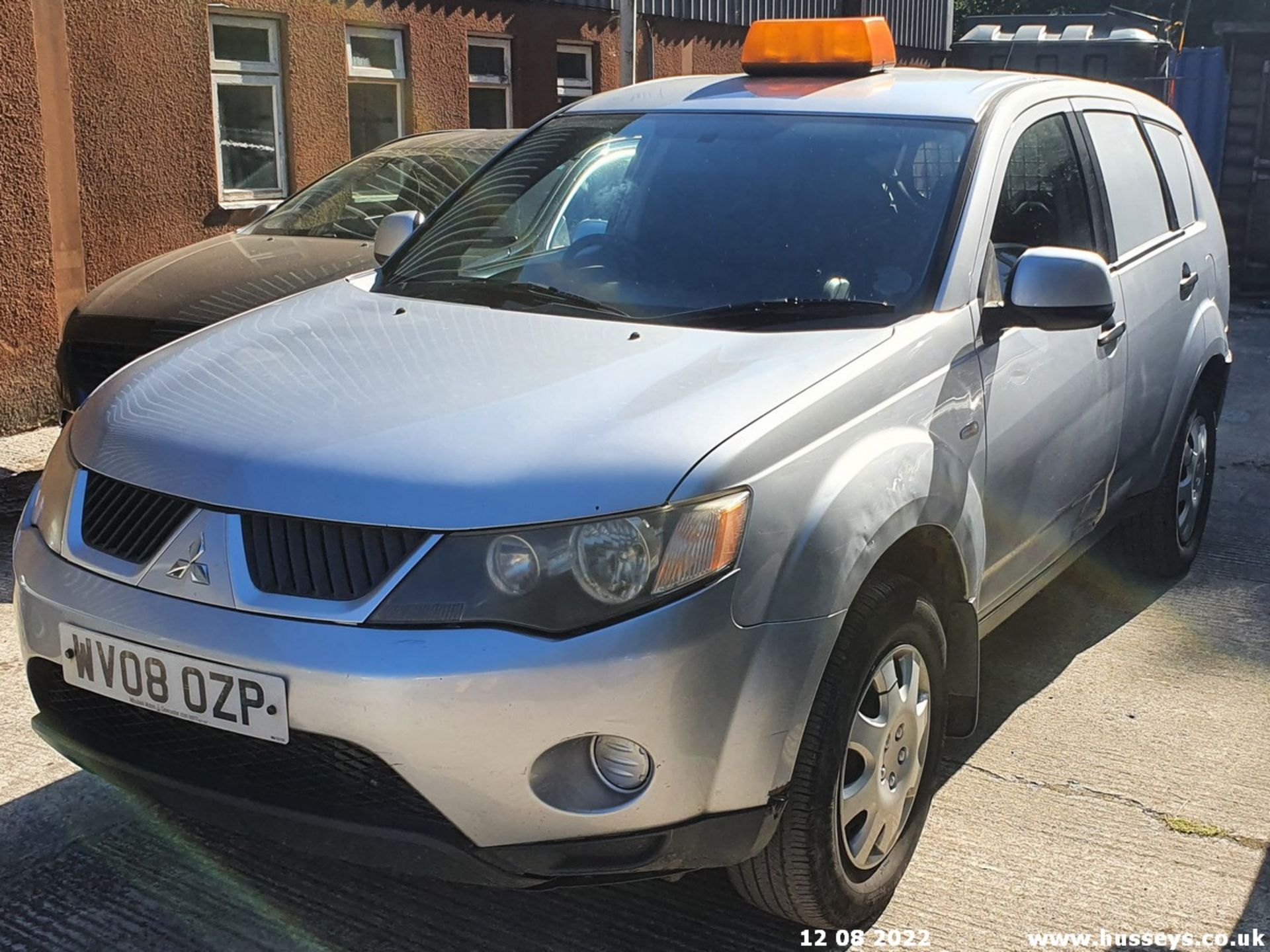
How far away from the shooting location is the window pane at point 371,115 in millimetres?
10617

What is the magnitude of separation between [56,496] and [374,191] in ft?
14.8

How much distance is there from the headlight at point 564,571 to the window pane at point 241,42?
7.91 metres

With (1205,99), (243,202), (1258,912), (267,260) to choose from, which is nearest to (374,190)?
(267,260)

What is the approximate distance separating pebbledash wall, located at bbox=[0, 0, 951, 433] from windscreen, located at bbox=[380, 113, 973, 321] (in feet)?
15.1

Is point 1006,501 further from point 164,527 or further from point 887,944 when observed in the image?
point 164,527

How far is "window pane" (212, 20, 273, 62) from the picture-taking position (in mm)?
9312

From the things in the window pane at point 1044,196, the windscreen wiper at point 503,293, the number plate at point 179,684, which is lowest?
the number plate at point 179,684

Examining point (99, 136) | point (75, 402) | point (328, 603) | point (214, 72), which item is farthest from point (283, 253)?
point (328, 603)

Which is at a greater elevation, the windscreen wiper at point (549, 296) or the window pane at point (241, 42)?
the window pane at point (241, 42)

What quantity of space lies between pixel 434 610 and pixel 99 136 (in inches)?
279

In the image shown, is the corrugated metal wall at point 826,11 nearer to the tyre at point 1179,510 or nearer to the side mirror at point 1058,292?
the tyre at point 1179,510

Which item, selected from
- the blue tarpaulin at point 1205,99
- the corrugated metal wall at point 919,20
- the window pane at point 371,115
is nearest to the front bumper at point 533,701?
the window pane at point 371,115

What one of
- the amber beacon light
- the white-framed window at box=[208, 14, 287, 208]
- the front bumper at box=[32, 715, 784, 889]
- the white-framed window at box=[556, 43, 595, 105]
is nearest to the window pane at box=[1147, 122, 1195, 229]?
the amber beacon light

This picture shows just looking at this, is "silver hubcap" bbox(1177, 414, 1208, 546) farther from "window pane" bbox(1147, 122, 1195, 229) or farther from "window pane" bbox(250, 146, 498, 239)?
"window pane" bbox(250, 146, 498, 239)
